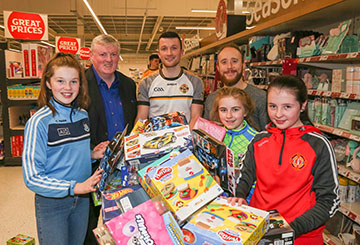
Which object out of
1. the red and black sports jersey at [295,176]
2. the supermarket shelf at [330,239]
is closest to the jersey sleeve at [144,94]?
the red and black sports jersey at [295,176]

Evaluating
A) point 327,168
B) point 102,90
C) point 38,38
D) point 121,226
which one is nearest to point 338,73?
point 327,168

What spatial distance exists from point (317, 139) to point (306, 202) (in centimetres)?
32

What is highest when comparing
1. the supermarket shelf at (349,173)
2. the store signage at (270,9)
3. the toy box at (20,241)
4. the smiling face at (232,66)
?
the store signage at (270,9)

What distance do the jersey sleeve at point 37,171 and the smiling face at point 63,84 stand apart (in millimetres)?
238

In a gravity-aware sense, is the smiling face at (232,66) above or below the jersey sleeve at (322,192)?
above

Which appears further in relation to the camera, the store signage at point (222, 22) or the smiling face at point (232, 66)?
the store signage at point (222, 22)

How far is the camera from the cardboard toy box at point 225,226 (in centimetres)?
98

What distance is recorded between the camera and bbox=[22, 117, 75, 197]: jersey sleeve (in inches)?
61.7

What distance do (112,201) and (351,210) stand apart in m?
2.56

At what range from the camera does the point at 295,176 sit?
1.50 meters

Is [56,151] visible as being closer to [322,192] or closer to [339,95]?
[322,192]

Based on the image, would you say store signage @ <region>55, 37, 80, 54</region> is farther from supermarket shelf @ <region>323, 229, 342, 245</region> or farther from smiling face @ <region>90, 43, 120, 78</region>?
supermarket shelf @ <region>323, 229, 342, 245</region>

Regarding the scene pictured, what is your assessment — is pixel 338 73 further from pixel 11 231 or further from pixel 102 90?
pixel 11 231

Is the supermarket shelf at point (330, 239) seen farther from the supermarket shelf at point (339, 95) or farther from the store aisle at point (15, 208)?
the store aisle at point (15, 208)
